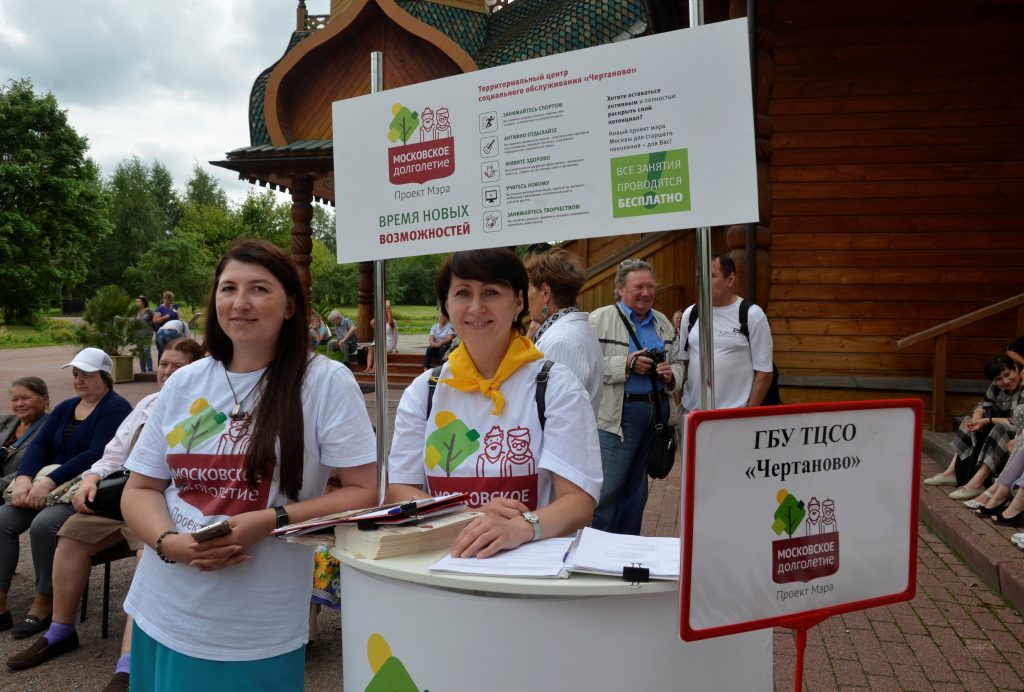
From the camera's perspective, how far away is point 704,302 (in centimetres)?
201

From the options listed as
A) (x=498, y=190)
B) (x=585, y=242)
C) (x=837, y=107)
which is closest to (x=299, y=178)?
(x=585, y=242)

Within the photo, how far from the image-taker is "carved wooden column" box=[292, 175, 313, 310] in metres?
14.0

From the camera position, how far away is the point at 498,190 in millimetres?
2004

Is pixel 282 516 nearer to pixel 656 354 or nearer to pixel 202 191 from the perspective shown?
pixel 656 354

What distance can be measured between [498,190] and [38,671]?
3541mm

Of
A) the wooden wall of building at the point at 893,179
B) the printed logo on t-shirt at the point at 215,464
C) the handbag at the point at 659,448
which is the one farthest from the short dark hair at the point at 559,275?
the wooden wall of building at the point at 893,179

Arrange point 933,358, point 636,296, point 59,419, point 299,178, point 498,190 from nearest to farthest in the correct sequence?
point 498,190, point 636,296, point 59,419, point 933,358, point 299,178

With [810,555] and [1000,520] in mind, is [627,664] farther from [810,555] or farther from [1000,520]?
[1000,520]

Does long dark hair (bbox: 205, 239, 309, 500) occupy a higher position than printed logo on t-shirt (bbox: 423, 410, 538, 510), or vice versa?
long dark hair (bbox: 205, 239, 309, 500)

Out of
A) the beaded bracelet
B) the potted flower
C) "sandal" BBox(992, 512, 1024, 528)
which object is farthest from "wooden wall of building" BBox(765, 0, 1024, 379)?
the potted flower

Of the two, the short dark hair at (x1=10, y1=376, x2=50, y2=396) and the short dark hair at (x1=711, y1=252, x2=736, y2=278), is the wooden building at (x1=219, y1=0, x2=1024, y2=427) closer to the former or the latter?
the short dark hair at (x1=711, y1=252, x2=736, y2=278)

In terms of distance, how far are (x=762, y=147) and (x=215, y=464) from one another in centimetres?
614

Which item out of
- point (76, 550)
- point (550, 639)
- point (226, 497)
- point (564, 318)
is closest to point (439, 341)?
point (76, 550)

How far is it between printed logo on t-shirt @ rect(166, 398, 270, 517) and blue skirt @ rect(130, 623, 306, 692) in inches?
14.7
